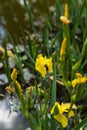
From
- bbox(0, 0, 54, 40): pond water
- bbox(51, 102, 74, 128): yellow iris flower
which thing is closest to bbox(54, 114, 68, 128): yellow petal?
bbox(51, 102, 74, 128): yellow iris flower

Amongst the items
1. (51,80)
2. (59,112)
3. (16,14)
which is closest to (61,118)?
(59,112)

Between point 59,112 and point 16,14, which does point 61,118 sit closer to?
point 59,112

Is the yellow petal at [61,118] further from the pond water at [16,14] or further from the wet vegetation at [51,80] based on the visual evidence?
the pond water at [16,14]

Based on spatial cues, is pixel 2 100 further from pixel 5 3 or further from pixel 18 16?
pixel 5 3

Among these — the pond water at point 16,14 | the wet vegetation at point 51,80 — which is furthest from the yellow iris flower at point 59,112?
the pond water at point 16,14

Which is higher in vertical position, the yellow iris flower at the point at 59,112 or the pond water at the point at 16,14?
the pond water at the point at 16,14

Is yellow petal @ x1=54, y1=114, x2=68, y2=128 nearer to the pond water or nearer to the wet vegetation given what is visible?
the wet vegetation

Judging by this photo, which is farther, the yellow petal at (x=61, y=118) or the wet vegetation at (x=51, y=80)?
the wet vegetation at (x=51, y=80)

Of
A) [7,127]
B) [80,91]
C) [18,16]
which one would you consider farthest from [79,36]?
[80,91]

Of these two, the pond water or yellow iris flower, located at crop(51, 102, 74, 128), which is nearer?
yellow iris flower, located at crop(51, 102, 74, 128)
